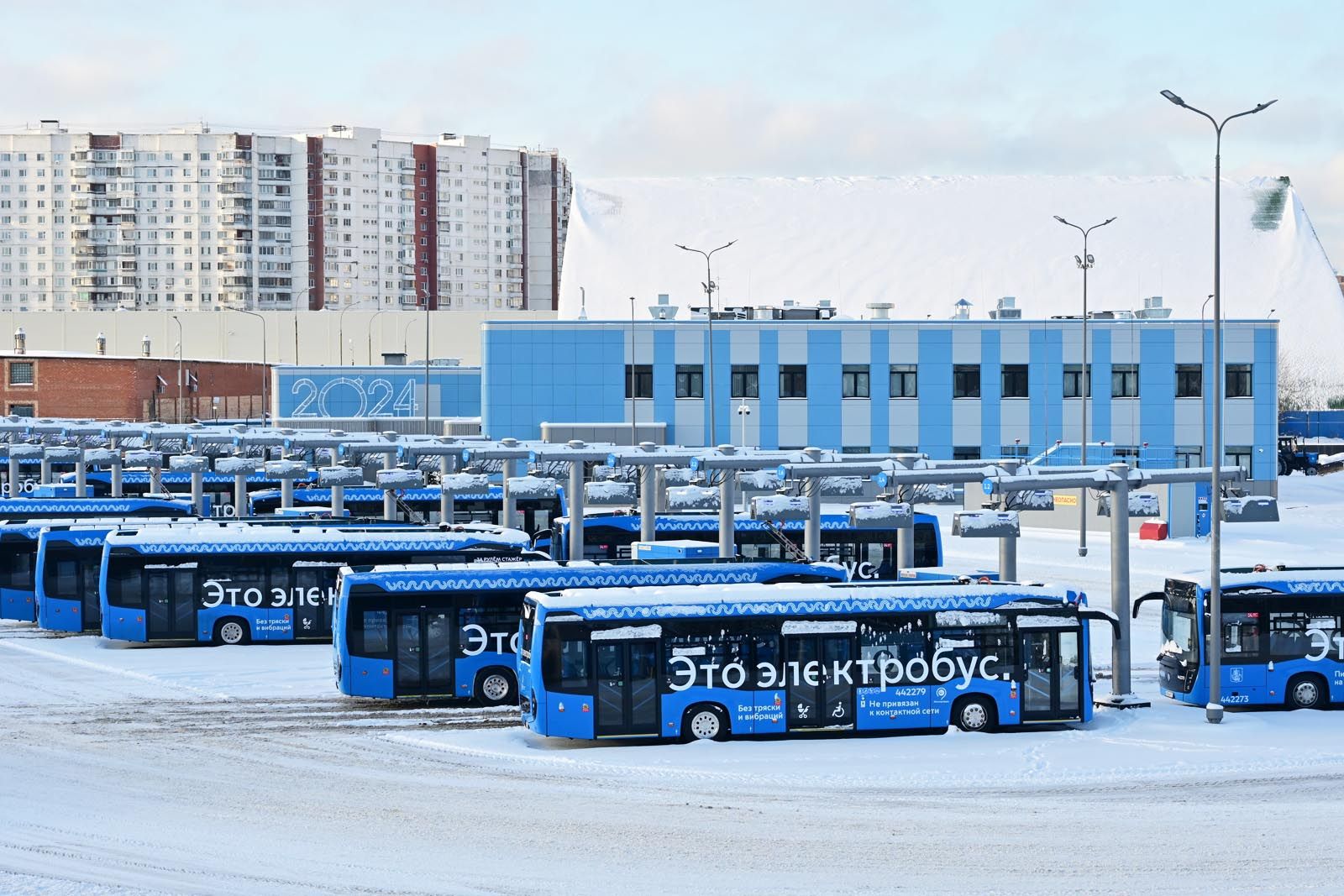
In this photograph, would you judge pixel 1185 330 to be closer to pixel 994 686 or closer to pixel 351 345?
pixel 994 686

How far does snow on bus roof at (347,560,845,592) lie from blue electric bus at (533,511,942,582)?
11890 mm

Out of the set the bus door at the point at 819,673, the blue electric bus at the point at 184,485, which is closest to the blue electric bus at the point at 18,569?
the blue electric bus at the point at 184,485

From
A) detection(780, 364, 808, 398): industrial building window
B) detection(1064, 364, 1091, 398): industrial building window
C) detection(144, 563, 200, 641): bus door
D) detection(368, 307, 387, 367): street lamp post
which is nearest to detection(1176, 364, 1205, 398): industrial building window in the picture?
detection(1064, 364, 1091, 398): industrial building window

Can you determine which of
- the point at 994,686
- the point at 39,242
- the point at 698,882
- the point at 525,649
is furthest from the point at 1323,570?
the point at 39,242

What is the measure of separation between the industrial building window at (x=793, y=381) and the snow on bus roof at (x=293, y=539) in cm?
3833

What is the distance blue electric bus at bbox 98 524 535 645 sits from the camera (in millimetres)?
32531

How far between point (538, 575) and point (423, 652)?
2178 millimetres

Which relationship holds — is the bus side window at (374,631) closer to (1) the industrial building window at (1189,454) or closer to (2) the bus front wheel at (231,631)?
(2) the bus front wheel at (231,631)

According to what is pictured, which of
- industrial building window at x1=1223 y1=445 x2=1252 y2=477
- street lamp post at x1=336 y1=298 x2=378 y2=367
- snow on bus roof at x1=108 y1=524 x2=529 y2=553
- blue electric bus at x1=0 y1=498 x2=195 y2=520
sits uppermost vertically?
street lamp post at x1=336 y1=298 x2=378 y2=367

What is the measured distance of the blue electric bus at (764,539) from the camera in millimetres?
40562

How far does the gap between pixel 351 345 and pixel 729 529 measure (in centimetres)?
8608

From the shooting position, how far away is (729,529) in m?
37.2

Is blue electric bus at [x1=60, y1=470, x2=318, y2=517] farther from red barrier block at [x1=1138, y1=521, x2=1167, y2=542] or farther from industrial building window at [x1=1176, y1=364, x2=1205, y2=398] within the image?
industrial building window at [x1=1176, y1=364, x2=1205, y2=398]

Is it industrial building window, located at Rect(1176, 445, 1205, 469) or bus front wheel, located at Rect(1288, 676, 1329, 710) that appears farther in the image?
industrial building window, located at Rect(1176, 445, 1205, 469)
